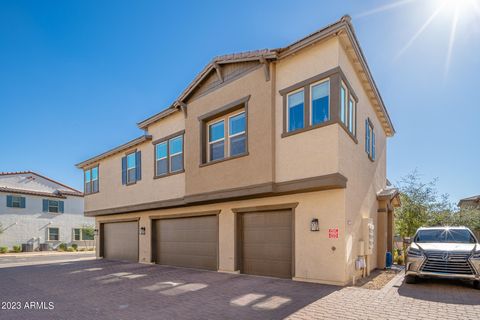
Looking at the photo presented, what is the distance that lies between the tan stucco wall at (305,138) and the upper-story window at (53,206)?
31.5 metres

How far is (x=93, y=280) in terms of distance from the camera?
11.1m

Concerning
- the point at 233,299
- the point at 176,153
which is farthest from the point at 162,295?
the point at 176,153

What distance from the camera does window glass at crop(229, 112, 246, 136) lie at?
11383 mm

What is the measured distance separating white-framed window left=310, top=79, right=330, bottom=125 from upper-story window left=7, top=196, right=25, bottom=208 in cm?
3242

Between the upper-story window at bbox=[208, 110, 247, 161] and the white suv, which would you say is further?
the upper-story window at bbox=[208, 110, 247, 161]

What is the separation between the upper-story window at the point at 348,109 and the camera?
9.35m

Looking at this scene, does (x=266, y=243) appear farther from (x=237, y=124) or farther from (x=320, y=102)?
(x=320, y=102)

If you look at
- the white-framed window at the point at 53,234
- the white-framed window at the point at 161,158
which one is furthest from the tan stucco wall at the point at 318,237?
the white-framed window at the point at 53,234

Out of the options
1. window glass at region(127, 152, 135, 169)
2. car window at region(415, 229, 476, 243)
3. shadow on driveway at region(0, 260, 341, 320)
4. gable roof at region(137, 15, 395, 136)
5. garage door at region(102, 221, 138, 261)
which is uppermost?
gable roof at region(137, 15, 395, 136)

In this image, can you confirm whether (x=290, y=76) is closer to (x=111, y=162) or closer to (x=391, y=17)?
(x=391, y=17)

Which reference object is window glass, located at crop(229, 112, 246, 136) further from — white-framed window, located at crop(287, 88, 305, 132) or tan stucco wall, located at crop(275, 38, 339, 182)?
white-framed window, located at crop(287, 88, 305, 132)

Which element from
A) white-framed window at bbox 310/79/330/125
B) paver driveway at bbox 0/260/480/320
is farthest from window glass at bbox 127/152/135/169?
white-framed window at bbox 310/79/330/125

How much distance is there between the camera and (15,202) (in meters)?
30.4

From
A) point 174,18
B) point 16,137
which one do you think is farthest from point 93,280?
point 16,137
